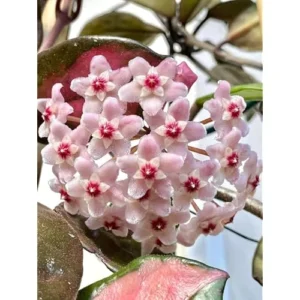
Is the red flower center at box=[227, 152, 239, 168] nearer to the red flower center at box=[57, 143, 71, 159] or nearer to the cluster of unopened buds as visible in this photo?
the cluster of unopened buds

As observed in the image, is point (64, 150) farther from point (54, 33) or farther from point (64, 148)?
point (54, 33)

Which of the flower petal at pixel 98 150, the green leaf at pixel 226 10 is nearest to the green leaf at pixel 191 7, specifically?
the green leaf at pixel 226 10

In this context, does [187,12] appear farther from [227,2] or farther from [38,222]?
[38,222]

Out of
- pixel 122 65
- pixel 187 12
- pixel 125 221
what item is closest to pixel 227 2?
pixel 187 12

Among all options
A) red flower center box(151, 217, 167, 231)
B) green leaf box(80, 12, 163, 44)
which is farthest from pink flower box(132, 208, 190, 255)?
green leaf box(80, 12, 163, 44)

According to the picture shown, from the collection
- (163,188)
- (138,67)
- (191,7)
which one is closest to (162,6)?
(191,7)

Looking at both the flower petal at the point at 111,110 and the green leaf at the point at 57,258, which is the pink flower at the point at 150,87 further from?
the green leaf at the point at 57,258
